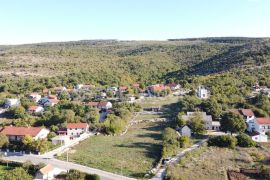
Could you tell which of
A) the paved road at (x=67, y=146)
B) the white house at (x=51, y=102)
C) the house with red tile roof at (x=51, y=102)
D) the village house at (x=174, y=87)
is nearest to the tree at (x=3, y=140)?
the paved road at (x=67, y=146)

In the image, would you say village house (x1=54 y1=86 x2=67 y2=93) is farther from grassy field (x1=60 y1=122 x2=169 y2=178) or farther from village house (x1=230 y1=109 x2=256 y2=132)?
village house (x1=230 y1=109 x2=256 y2=132)

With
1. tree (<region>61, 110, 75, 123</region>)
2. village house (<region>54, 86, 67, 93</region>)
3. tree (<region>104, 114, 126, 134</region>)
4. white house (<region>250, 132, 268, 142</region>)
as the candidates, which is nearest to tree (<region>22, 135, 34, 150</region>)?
tree (<region>61, 110, 75, 123</region>)

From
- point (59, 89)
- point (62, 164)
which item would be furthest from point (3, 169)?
point (59, 89)

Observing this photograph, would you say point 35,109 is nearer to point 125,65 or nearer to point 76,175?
point 76,175

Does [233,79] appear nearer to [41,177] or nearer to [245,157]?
[245,157]

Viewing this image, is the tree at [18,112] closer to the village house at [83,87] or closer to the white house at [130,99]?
the white house at [130,99]
